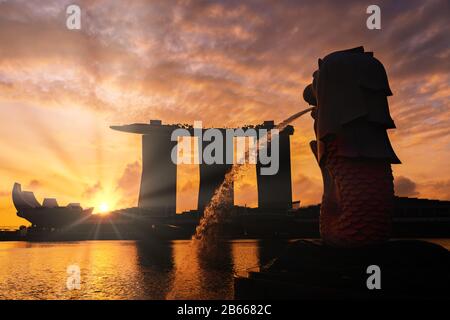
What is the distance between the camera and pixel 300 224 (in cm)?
8612

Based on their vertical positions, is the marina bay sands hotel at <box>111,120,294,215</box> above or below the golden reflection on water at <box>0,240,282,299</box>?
above

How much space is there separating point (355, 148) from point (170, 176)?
360 feet

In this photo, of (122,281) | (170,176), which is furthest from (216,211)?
(170,176)

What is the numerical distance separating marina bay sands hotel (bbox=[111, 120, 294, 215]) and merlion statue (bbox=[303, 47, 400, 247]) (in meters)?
97.1

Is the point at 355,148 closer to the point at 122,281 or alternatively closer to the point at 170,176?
the point at 122,281

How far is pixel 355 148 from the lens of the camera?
12.1 m

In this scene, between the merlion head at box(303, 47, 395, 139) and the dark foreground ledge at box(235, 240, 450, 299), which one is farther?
the merlion head at box(303, 47, 395, 139)

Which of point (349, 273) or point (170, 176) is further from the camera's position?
point (170, 176)

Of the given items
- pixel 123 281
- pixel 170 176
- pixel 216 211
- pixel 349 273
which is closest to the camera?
pixel 349 273

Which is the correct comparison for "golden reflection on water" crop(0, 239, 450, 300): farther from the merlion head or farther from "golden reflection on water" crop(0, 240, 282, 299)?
the merlion head

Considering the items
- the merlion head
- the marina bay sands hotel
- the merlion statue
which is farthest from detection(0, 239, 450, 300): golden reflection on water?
the marina bay sands hotel

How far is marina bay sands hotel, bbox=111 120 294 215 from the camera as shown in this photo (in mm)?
112062

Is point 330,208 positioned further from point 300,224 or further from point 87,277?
point 300,224

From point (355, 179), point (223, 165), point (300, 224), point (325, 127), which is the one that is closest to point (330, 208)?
point (355, 179)
